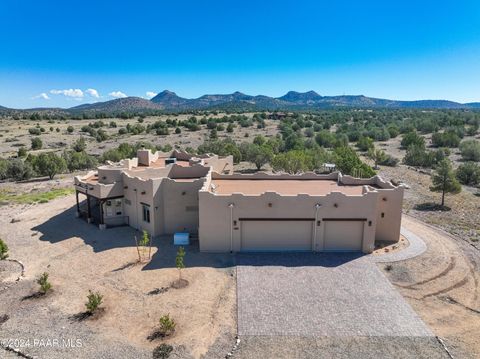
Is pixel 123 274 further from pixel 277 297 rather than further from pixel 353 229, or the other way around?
pixel 353 229

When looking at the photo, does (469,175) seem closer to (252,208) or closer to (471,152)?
(471,152)

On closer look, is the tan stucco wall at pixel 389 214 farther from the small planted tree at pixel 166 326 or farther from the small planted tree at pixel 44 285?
the small planted tree at pixel 44 285

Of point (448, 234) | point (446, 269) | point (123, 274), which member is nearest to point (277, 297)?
point (123, 274)

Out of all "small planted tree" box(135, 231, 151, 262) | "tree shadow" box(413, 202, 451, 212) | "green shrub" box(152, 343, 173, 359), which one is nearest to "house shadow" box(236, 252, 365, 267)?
"small planted tree" box(135, 231, 151, 262)

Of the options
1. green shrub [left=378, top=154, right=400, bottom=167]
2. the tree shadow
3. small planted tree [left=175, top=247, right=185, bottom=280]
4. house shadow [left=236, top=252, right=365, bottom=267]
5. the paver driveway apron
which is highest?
green shrub [left=378, top=154, right=400, bottom=167]

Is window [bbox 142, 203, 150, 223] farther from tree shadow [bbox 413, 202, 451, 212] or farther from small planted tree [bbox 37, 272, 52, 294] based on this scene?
tree shadow [bbox 413, 202, 451, 212]

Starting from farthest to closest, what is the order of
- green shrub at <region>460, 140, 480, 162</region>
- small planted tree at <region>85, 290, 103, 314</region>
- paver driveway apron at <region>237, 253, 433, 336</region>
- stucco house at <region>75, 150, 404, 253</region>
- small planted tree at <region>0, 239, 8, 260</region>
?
green shrub at <region>460, 140, 480, 162</region> < stucco house at <region>75, 150, 404, 253</region> < small planted tree at <region>0, 239, 8, 260</region> < small planted tree at <region>85, 290, 103, 314</region> < paver driveway apron at <region>237, 253, 433, 336</region>
